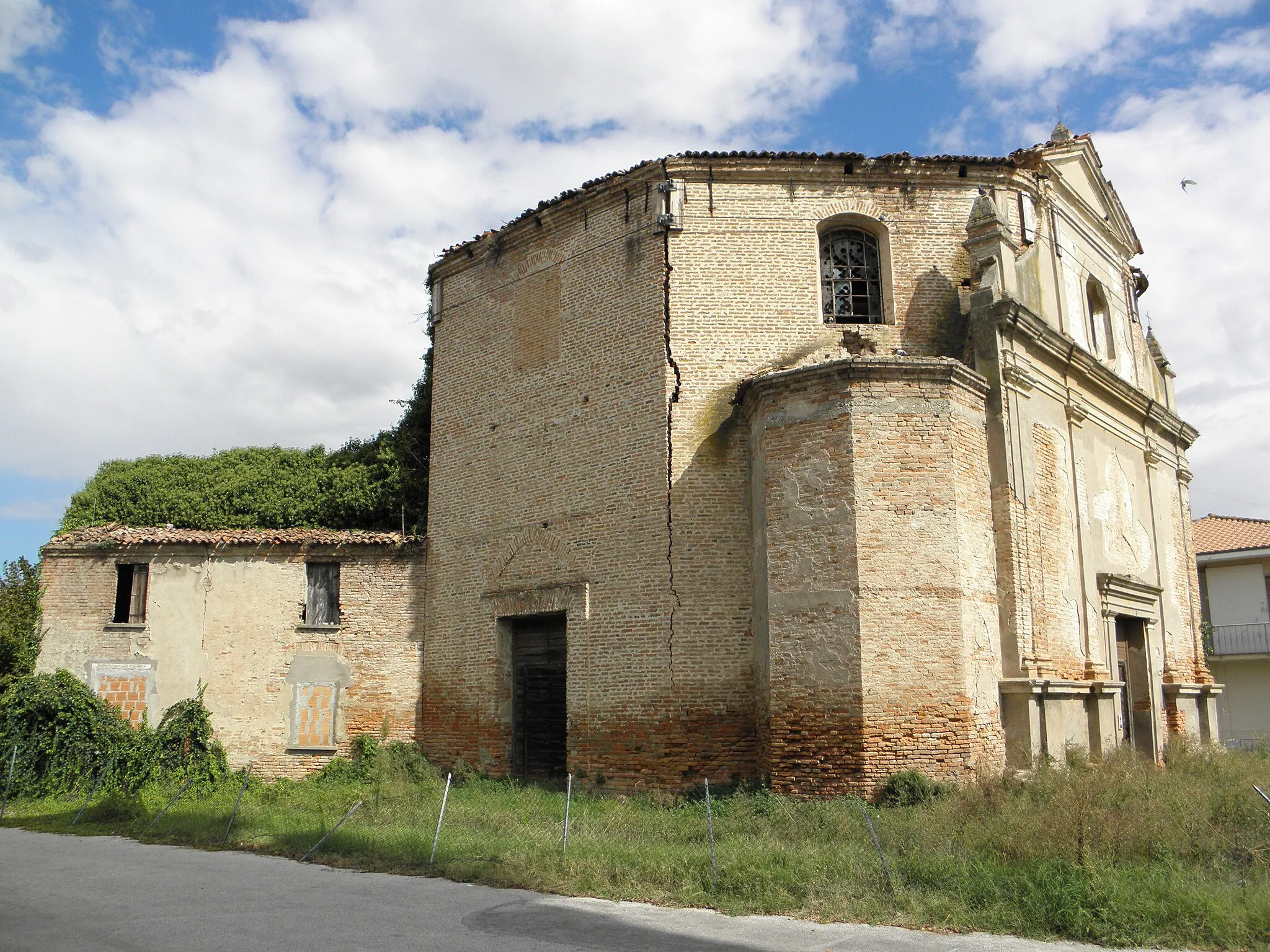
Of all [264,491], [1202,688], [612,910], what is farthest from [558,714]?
[1202,688]

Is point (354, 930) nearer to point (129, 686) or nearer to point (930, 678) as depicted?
point (930, 678)

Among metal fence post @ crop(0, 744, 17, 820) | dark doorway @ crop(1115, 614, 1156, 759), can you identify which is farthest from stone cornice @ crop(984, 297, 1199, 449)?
metal fence post @ crop(0, 744, 17, 820)

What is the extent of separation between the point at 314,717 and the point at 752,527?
8.34 m

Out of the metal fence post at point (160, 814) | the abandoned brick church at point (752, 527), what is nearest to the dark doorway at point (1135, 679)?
the abandoned brick church at point (752, 527)

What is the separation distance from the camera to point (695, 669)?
14.1m

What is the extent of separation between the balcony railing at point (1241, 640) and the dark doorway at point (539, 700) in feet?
66.9

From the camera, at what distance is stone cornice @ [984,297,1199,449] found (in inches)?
573

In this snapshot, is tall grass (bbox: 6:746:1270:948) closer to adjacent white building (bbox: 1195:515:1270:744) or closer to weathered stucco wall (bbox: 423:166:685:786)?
weathered stucco wall (bbox: 423:166:685:786)

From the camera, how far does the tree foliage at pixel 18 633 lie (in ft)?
57.6

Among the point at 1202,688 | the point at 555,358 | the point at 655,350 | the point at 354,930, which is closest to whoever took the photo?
the point at 354,930

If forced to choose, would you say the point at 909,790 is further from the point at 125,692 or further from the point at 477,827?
the point at 125,692

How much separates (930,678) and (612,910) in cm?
539

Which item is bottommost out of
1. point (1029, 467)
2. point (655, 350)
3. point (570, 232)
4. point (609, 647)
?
point (609, 647)

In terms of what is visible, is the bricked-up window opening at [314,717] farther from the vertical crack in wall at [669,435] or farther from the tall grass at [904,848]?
the vertical crack in wall at [669,435]
